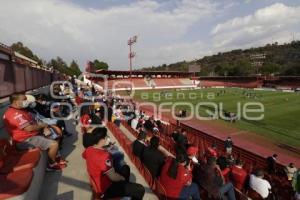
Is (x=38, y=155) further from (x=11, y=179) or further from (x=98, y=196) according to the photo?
(x=98, y=196)

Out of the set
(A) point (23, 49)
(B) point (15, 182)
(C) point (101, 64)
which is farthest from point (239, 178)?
(C) point (101, 64)

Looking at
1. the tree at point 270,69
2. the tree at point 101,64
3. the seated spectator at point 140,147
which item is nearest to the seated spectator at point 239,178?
the seated spectator at point 140,147

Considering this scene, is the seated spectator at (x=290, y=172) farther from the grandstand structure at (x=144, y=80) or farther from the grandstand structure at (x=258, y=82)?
the grandstand structure at (x=144, y=80)

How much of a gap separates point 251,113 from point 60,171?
1042 inches

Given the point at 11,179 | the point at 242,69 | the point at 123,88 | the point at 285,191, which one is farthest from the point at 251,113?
the point at 242,69

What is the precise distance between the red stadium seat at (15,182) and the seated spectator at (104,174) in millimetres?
880

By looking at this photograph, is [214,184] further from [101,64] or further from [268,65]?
[268,65]

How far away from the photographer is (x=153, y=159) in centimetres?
634

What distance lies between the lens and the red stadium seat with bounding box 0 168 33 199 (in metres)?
3.91

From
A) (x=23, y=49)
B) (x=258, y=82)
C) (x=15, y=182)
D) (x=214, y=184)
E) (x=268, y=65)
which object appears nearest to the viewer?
(x=15, y=182)

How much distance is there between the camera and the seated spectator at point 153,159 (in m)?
6.29

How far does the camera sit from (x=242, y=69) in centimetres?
11000

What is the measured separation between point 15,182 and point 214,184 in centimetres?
383

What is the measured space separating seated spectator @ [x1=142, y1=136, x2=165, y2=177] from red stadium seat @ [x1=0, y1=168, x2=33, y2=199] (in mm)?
2441
